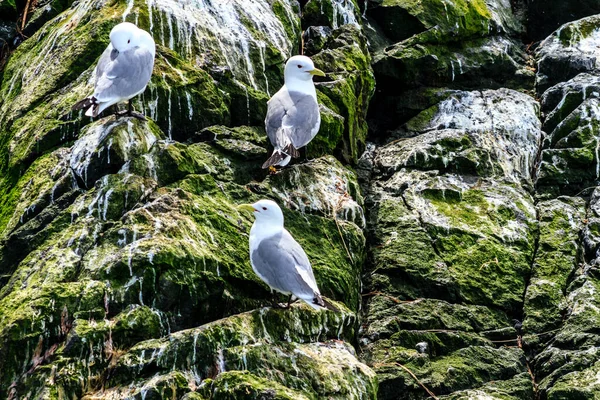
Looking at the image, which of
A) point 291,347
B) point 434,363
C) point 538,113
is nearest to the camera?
point 291,347

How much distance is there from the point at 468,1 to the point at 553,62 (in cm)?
155

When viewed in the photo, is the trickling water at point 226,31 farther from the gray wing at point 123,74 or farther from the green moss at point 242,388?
the green moss at point 242,388

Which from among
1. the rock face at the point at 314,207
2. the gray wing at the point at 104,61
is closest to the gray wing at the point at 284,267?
the rock face at the point at 314,207

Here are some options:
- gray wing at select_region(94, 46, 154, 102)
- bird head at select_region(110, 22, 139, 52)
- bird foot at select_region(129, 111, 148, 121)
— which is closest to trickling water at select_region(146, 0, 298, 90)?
bird head at select_region(110, 22, 139, 52)

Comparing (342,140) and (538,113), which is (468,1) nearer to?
(538,113)

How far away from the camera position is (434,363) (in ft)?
28.2

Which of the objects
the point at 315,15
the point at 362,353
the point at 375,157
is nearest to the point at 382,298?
the point at 362,353

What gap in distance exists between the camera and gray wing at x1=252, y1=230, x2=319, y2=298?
7.76 m

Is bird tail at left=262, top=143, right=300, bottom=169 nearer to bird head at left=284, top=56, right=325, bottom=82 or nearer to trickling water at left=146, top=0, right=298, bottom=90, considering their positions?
bird head at left=284, top=56, right=325, bottom=82

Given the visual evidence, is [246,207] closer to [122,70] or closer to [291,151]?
[291,151]

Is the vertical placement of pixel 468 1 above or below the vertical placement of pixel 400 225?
above

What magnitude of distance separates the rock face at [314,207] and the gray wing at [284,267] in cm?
30

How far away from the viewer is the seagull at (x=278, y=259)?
776 centimetres

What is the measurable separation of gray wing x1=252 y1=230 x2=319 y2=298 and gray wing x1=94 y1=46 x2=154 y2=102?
2.05 meters
